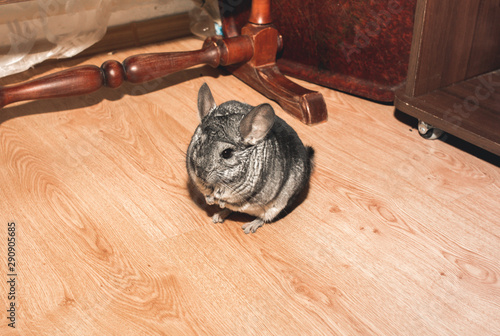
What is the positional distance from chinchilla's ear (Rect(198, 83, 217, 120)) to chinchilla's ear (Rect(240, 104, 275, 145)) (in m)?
0.16

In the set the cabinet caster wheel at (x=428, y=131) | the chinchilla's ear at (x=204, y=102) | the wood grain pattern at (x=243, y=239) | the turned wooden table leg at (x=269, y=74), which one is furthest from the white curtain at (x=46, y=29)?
the cabinet caster wheel at (x=428, y=131)

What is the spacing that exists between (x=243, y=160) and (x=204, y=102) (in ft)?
0.72

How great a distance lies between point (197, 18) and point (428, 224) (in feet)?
6.45

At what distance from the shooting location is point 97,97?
2.33 m

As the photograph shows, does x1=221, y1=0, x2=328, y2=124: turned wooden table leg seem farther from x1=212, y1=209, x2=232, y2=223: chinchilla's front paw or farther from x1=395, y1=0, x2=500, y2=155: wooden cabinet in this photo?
x1=212, y1=209, x2=232, y2=223: chinchilla's front paw

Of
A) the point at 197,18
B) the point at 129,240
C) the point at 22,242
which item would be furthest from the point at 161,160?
the point at 197,18

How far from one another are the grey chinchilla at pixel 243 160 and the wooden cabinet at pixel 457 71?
648 millimetres

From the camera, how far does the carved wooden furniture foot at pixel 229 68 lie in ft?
6.61

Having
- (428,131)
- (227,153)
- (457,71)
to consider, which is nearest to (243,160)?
(227,153)

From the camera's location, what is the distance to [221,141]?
4.39 ft

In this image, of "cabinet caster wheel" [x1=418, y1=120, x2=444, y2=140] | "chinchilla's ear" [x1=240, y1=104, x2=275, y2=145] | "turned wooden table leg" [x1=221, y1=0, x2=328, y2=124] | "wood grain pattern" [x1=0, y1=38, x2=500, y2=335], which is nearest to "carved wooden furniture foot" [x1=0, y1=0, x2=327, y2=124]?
"turned wooden table leg" [x1=221, y1=0, x2=328, y2=124]

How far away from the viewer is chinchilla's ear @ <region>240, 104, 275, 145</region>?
1310mm

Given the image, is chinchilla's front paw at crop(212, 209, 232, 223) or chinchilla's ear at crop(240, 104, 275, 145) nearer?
chinchilla's ear at crop(240, 104, 275, 145)

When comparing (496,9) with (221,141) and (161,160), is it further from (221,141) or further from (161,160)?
(161,160)
